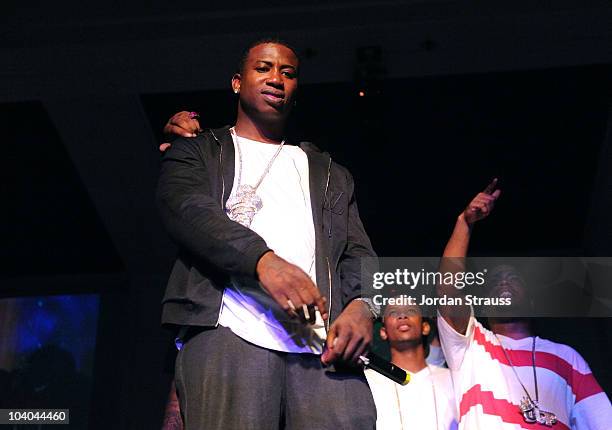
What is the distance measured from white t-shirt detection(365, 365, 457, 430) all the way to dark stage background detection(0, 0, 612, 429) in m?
1.35

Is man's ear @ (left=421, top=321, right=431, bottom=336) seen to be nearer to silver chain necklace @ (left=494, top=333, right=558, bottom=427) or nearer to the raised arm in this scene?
the raised arm

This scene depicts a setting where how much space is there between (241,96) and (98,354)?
328 centimetres

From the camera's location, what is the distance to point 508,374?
3.19 m

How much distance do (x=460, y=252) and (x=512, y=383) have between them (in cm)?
59

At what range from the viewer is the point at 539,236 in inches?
209

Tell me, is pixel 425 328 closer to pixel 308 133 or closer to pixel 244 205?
pixel 308 133

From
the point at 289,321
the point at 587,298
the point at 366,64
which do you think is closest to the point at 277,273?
the point at 289,321

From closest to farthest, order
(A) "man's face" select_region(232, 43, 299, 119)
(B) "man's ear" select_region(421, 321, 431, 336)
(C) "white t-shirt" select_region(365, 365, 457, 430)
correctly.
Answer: (A) "man's face" select_region(232, 43, 299, 119)
(C) "white t-shirt" select_region(365, 365, 457, 430)
(B) "man's ear" select_region(421, 321, 431, 336)

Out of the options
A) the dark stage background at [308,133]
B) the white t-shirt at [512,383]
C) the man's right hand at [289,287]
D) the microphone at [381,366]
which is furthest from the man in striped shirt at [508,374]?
the man's right hand at [289,287]

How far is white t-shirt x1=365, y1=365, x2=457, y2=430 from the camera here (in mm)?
3215

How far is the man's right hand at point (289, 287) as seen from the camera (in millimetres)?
1396

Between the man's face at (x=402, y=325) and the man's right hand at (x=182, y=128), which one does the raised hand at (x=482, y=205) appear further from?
the man's right hand at (x=182, y=128)

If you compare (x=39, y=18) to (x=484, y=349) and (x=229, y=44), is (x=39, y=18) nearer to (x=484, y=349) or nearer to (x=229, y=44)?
(x=229, y=44)

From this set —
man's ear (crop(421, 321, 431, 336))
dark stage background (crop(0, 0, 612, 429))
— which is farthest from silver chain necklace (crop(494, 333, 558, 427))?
dark stage background (crop(0, 0, 612, 429))
